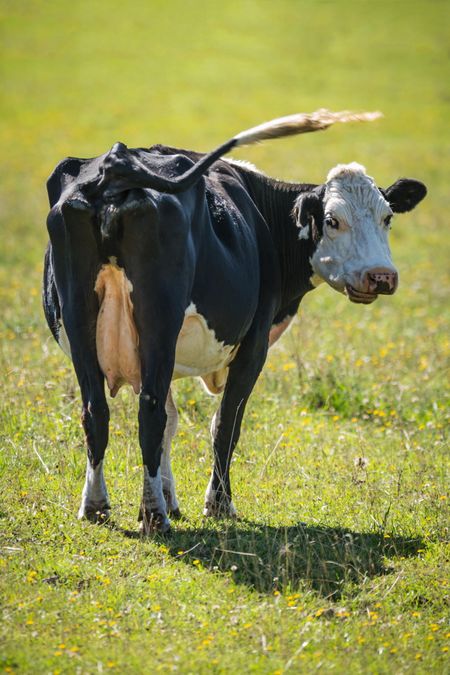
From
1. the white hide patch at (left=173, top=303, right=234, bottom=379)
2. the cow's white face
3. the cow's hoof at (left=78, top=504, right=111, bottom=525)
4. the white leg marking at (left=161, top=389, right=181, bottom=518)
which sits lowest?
the cow's hoof at (left=78, top=504, right=111, bottom=525)

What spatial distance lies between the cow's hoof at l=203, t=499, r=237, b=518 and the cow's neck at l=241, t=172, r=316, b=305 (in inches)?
76.2

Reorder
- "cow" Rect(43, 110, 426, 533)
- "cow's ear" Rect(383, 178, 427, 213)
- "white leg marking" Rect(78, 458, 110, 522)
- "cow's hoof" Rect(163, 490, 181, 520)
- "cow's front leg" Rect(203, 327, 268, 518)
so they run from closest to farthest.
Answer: "cow" Rect(43, 110, 426, 533)
"white leg marking" Rect(78, 458, 110, 522)
"cow's hoof" Rect(163, 490, 181, 520)
"cow's front leg" Rect(203, 327, 268, 518)
"cow's ear" Rect(383, 178, 427, 213)

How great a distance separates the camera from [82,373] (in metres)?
6.85

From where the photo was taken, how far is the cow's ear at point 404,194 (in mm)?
8484

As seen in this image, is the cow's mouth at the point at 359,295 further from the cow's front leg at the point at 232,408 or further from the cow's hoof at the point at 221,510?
the cow's hoof at the point at 221,510

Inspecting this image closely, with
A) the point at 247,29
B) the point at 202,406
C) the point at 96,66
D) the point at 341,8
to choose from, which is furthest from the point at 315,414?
the point at 341,8

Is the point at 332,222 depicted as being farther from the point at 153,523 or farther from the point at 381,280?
the point at 153,523

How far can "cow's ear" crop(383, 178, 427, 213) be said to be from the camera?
27.8ft

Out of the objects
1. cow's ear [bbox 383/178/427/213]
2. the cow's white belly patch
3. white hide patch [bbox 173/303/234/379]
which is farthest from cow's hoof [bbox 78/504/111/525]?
cow's ear [bbox 383/178/427/213]

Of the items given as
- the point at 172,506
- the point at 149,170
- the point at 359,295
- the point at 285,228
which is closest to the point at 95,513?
the point at 172,506

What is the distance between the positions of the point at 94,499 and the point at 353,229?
270 cm

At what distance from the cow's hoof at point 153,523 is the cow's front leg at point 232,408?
0.85m

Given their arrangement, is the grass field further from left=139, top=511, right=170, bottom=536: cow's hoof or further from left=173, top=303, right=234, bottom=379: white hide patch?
left=173, top=303, right=234, bottom=379: white hide patch

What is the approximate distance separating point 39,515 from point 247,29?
53154 mm
